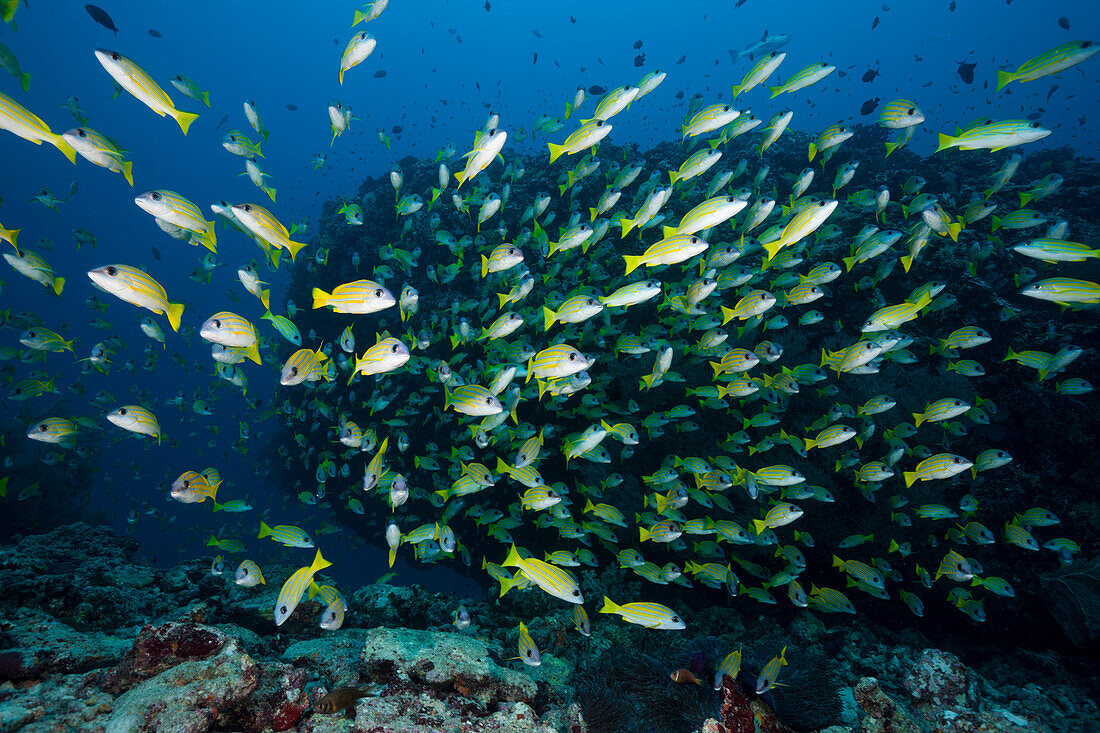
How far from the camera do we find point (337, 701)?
2992 millimetres

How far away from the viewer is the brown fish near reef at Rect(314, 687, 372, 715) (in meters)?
2.97

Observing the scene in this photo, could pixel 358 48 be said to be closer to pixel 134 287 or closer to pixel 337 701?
pixel 134 287

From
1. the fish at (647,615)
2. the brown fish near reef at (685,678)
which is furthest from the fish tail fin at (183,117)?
the brown fish near reef at (685,678)

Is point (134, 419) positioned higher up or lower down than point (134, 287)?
lower down

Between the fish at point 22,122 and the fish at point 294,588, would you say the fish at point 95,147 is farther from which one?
the fish at point 294,588

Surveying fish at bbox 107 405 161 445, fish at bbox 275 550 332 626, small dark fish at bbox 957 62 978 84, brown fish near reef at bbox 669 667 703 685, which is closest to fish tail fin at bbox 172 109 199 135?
fish at bbox 107 405 161 445

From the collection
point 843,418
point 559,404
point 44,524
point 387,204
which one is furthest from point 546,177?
point 44,524

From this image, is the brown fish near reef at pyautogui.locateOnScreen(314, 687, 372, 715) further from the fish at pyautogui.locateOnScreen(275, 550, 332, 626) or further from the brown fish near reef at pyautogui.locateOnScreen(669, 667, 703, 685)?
the brown fish near reef at pyautogui.locateOnScreen(669, 667, 703, 685)

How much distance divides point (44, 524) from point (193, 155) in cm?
11197

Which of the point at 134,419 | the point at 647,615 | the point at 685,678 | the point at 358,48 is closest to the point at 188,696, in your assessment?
the point at 134,419

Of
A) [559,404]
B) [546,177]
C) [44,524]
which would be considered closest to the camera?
[559,404]

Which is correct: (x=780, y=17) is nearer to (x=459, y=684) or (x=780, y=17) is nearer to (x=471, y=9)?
(x=471, y=9)

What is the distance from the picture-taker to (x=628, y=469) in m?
8.05

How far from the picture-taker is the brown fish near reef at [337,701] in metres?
2.97
